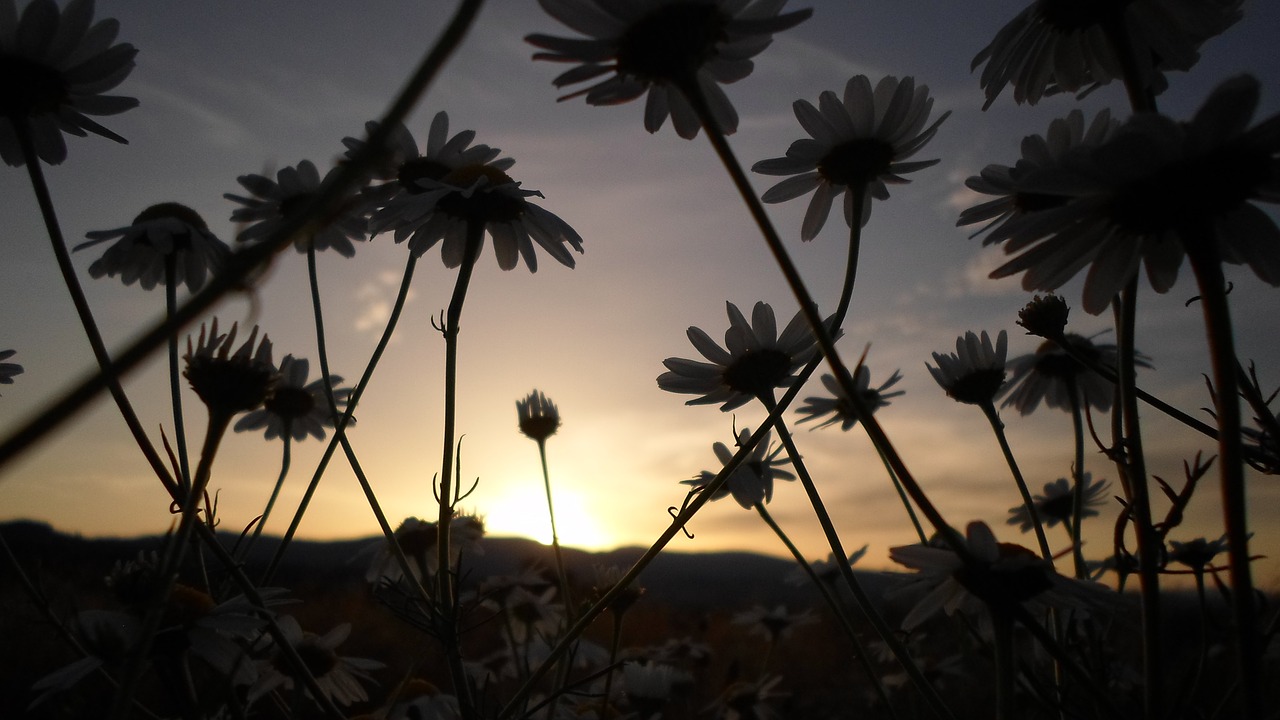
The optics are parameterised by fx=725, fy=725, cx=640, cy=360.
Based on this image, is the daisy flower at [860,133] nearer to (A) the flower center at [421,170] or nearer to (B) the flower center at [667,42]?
(B) the flower center at [667,42]

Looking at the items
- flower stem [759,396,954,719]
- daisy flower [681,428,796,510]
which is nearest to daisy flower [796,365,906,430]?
daisy flower [681,428,796,510]

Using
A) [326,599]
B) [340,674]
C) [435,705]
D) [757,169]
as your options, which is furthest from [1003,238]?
[326,599]

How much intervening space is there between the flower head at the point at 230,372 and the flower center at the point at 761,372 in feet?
3.16

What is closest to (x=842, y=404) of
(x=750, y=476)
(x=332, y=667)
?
(x=750, y=476)

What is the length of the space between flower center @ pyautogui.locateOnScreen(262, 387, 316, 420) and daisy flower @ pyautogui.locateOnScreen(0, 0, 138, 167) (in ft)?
3.34

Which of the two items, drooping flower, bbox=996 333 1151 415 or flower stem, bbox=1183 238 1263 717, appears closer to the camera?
flower stem, bbox=1183 238 1263 717

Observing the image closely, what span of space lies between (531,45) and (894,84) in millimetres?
938

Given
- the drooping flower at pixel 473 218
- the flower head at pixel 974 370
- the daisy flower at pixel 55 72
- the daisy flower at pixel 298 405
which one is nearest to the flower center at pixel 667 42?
the drooping flower at pixel 473 218

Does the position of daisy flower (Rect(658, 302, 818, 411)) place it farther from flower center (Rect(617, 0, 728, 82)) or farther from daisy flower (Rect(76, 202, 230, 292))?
daisy flower (Rect(76, 202, 230, 292))

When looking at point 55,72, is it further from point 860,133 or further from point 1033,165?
point 1033,165

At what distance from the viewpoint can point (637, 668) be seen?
9.84 feet

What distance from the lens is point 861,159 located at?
1.47m

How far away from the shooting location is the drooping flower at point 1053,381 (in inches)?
97.1

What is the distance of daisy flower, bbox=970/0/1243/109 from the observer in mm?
1011
